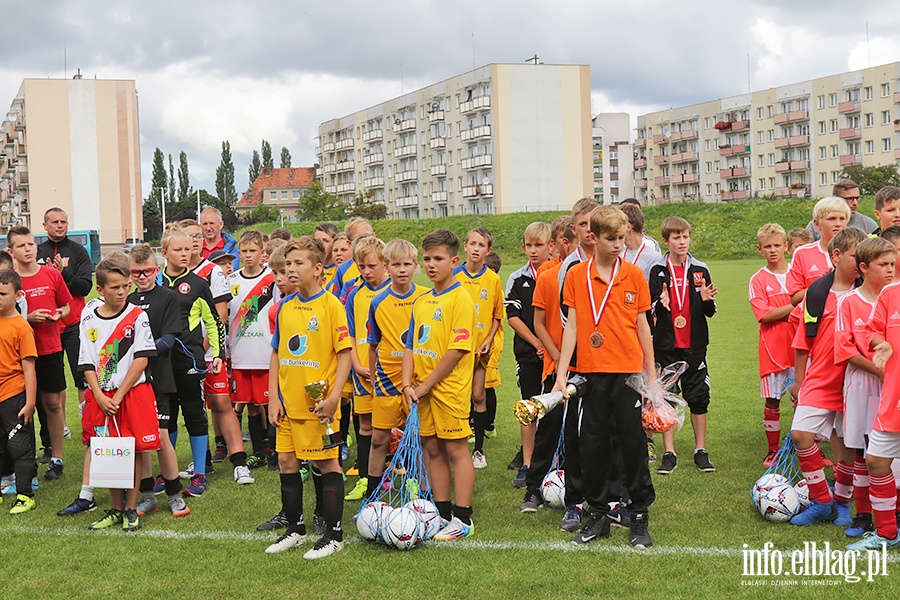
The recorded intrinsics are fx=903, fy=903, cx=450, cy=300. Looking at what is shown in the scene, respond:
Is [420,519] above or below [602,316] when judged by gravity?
below

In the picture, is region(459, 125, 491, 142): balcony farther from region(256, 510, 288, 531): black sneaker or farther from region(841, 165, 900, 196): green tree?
region(256, 510, 288, 531): black sneaker

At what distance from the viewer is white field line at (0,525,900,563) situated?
5.38 meters

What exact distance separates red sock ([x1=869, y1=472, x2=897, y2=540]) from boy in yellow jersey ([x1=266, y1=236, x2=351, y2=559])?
3.20m

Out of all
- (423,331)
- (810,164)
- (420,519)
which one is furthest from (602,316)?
(810,164)

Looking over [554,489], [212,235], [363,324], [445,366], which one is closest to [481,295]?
[363,324]

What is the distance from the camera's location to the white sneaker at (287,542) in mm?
5617

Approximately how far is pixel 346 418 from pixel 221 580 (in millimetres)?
3176

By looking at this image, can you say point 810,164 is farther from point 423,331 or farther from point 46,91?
point 423,331

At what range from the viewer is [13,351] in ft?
22.8

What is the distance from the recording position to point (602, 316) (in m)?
5.56

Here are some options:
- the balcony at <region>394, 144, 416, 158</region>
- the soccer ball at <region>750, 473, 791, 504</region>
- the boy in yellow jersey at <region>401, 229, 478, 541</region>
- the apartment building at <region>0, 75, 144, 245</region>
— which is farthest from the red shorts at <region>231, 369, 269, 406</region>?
the balcony at <region>394, 144, 416, 158</region>

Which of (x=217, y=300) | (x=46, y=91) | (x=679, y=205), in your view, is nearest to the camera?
(x=217, y=300)

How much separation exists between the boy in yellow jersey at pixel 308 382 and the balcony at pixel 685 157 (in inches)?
3941

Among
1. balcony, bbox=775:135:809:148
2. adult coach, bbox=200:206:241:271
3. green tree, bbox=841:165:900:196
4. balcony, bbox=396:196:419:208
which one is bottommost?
adult coach, bbox=200:206:241:271
